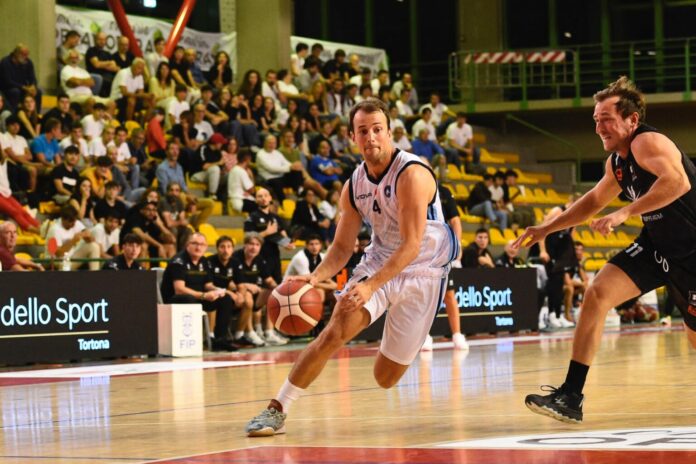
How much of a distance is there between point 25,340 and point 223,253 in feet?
10.7

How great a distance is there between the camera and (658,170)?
22.2 feet

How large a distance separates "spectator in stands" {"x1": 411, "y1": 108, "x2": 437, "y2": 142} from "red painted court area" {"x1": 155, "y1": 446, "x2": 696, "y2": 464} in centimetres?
2000

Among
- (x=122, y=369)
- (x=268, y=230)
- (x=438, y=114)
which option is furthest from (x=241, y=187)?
(x=438, y=114)

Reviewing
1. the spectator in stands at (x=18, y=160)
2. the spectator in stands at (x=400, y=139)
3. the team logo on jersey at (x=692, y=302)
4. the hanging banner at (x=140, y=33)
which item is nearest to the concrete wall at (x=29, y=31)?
the hanging banner at (x=140, y=33)

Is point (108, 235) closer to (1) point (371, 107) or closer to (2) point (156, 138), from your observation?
(2) point (156, 138)

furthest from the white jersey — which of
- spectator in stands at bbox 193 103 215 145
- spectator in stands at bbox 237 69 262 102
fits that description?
spectator in stands at bbox 237 69 262 102

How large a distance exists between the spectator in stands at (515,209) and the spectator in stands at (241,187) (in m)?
6.60

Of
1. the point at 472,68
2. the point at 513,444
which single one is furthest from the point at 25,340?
the point at 472,68

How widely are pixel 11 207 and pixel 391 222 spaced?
10.6 meters

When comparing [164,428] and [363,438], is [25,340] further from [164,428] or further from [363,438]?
[363,438]

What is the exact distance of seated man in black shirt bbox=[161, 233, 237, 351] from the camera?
15.7 metres

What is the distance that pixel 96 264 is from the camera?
16.1 metres

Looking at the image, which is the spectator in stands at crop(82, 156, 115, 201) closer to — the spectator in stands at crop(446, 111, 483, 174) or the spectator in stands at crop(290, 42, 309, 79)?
the spectator in stands at crop(290, 42, 309, 79)

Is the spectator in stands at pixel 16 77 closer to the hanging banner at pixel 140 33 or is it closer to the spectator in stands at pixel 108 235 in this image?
the spectator in stands at pixel 108 235
